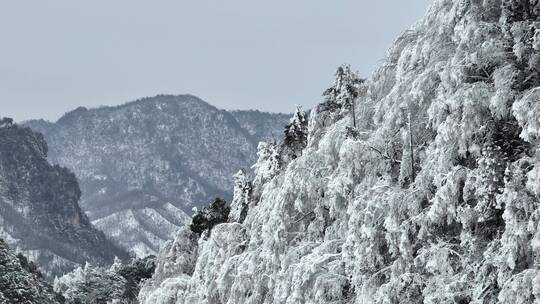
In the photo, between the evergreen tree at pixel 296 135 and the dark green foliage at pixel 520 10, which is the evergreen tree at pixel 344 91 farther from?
the evergreen tree at pixel 296 135

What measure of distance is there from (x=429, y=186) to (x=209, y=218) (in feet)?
90.0

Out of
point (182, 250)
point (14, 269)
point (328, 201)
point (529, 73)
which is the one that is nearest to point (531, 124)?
point (529, 73)

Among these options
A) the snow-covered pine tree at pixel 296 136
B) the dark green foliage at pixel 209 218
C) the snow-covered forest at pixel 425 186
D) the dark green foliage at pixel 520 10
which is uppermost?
the snow-covered pine tree at pixel 296 136

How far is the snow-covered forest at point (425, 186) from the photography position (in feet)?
31.8

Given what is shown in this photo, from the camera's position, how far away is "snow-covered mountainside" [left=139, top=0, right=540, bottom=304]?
31.7ft

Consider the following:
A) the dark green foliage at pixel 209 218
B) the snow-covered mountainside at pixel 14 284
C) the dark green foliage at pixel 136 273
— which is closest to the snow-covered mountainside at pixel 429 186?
the dark green foliage at pixel 209 218

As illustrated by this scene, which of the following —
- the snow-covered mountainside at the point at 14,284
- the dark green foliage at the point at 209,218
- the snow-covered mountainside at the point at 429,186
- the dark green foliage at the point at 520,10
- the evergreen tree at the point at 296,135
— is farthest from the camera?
the snow-covered mountainside at the point at 14,284

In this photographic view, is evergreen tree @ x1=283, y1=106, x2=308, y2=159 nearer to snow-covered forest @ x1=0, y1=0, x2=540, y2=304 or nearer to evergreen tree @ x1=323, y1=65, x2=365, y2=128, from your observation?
evergreen tree @ x1=323, y1=65, x2=365, y2=128

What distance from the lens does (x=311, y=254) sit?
41.1 feet

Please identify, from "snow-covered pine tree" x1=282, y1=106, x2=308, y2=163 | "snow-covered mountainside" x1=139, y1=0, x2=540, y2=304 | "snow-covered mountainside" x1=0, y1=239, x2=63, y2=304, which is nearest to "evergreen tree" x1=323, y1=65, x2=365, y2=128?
"snow-covered mountainside" x1=139, y1=0, x2=540, y2=304

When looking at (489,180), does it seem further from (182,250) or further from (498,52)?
(182,250)

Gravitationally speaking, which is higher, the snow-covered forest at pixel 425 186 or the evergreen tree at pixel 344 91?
the evergreen tree at pixel 344 91

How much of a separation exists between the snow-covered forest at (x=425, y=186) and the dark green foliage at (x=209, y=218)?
2015 centimetres

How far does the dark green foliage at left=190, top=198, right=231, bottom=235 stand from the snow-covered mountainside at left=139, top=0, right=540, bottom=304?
21089 millimetres
